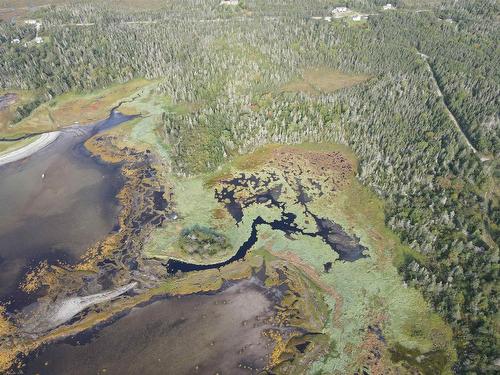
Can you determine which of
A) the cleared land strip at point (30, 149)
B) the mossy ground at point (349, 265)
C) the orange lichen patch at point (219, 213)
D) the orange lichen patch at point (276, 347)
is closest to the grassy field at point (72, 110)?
the cleared land strip at point (30, 149)

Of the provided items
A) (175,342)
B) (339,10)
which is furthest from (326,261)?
(339,10)

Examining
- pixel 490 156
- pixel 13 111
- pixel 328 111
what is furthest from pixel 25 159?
pixel 490 156

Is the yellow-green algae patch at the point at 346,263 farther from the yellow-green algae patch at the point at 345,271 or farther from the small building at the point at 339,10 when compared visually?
the small building at the point at 339,10

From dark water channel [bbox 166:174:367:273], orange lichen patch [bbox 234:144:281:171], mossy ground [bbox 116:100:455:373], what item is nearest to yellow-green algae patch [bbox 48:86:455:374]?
mossy ground [bbox 116:100:455:373]

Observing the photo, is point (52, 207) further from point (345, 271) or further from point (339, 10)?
point (339, 10)

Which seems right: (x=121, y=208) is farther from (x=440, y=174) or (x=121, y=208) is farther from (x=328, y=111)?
(x=440, y=174)

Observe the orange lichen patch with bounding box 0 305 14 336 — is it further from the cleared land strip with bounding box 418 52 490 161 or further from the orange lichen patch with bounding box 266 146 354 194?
the cleared land strip with bounding box 418 52 490 161
